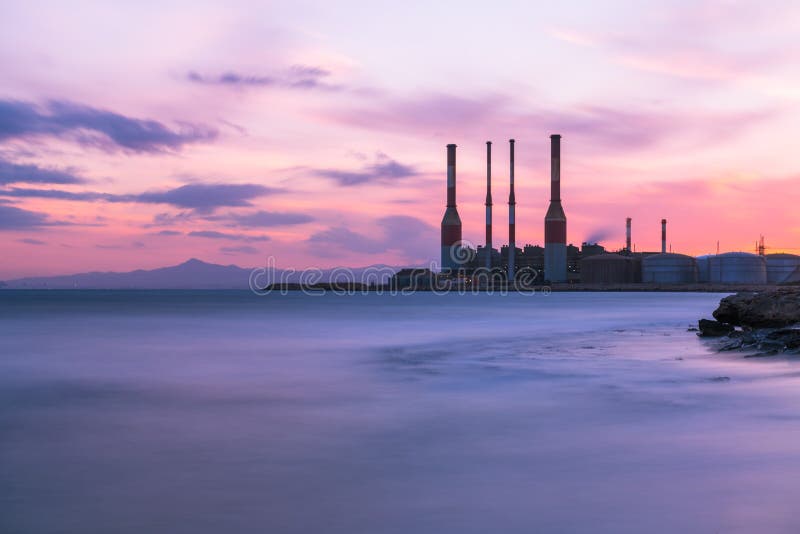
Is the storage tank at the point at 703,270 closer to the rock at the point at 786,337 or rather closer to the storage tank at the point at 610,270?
the storage tank at the point at 610,270

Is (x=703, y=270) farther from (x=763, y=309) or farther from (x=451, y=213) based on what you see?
(x=763, y=309)

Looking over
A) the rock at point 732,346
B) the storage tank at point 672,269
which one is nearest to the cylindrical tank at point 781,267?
the storage tank at point 672,269

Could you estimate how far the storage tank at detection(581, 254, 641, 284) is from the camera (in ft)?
413

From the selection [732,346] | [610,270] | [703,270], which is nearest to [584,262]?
[610,270]

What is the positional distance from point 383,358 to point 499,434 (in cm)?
1138

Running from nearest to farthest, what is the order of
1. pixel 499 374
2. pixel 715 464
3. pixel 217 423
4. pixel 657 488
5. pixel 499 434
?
pixel 657 488, pixel 715 464, pixel 499 434, pixel 217 423, pixel 499 374

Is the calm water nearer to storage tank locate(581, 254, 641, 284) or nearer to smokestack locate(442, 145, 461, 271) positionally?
smokestack locate(442, 145, 461, 271)

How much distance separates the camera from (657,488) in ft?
19.7

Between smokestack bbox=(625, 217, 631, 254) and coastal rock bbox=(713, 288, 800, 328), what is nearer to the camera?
→ coastal rock bbox=(713, 288, 800, 328)

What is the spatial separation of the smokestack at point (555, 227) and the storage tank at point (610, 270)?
15.9 feet

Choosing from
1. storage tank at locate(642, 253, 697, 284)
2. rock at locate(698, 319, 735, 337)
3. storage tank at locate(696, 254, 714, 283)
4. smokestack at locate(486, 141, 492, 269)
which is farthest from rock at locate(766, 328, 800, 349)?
storage tank at locate(696, 254, 714, 283)

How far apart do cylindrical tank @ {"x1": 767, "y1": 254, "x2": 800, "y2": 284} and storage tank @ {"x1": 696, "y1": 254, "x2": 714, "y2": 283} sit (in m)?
9.54

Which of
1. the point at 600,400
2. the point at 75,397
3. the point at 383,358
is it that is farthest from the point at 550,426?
the point at 383,358

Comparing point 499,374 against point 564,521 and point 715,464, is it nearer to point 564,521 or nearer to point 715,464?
point 715,464
